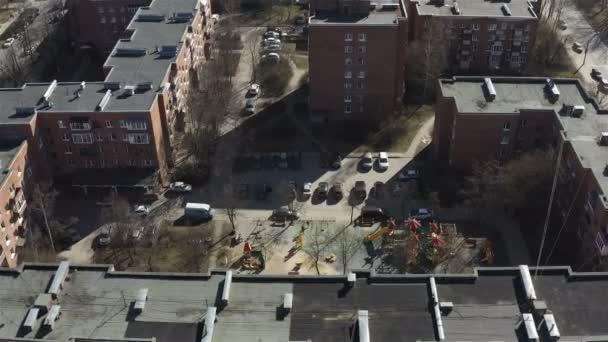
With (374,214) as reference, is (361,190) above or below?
above

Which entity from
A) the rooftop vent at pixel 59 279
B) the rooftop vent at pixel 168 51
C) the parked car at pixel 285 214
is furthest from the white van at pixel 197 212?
the rooftop vent at pixel 59 279

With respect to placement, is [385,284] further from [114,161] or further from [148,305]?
[114,161]

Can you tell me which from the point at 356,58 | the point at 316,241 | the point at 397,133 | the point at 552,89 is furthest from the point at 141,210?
the point at 552,89

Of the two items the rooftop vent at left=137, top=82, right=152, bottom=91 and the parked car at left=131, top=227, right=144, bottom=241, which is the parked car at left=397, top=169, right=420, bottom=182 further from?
the rooftop vent at left=137, top=82, right=152, bottom=91

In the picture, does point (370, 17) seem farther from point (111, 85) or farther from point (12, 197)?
point (12, 197)

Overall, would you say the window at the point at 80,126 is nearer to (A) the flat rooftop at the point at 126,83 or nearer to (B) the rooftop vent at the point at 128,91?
(A) the flat rooftop at the point at 126,83

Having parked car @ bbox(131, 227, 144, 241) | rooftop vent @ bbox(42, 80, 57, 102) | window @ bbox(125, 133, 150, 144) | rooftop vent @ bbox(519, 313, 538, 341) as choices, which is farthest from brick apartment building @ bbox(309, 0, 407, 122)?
rooftop vent @ bbox(519, 313, 538, 341)
